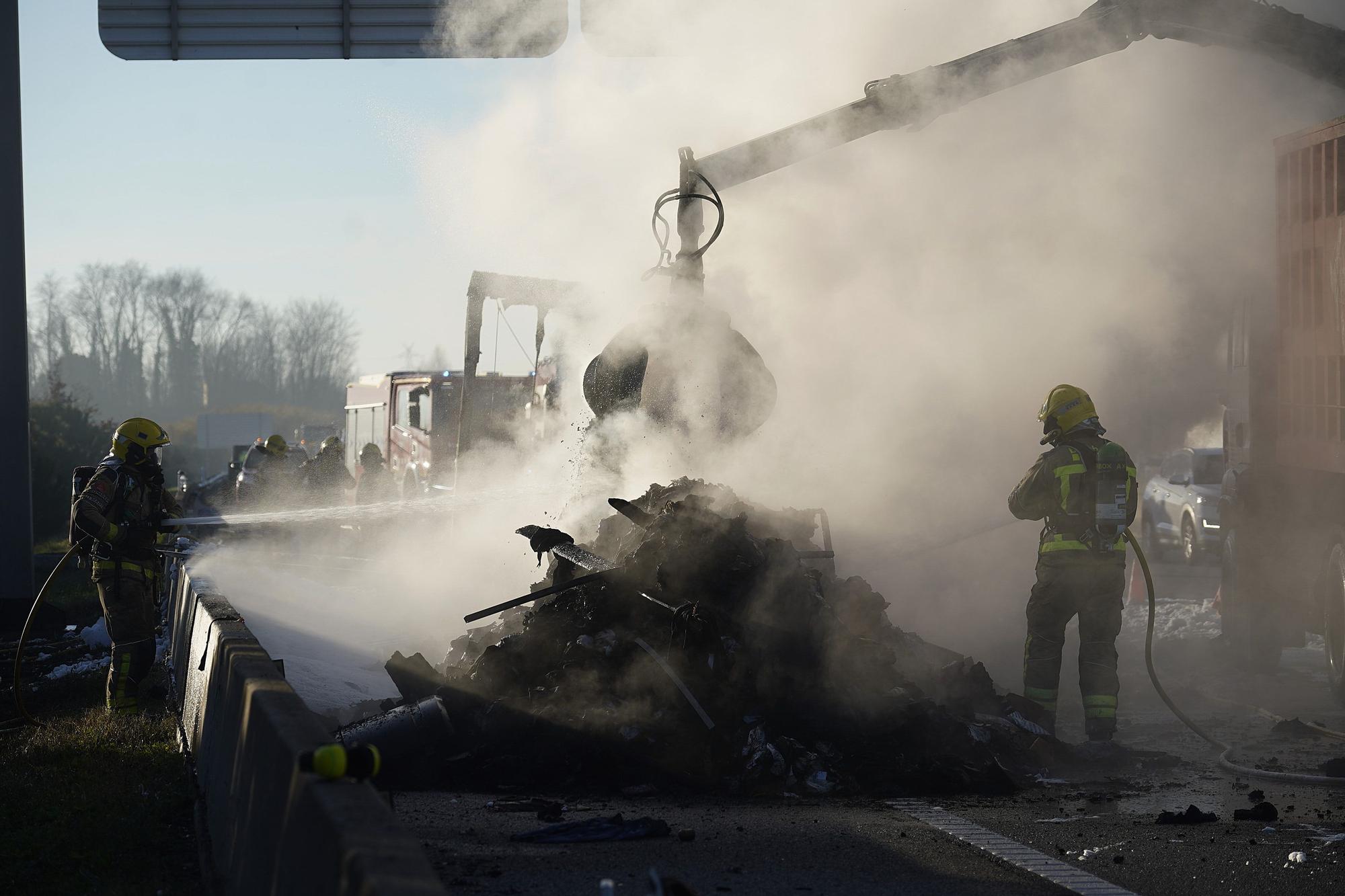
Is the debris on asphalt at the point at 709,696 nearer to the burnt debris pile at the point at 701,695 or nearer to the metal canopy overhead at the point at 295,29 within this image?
the burnt debris pile at the point at 701,695

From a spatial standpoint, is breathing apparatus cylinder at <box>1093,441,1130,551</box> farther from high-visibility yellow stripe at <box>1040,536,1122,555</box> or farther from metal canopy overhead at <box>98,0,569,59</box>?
metal canopy overhead at <box>98,0,569,59</box>

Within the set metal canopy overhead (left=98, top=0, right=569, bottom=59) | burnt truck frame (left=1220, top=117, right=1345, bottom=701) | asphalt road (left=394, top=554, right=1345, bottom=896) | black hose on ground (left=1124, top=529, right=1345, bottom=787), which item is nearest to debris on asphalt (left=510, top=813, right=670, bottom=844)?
asphalt road (left=394, top=554, right=1345, bottom=896)

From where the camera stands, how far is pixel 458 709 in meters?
6.27

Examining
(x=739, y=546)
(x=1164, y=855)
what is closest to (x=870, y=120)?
(x=739, y=546)

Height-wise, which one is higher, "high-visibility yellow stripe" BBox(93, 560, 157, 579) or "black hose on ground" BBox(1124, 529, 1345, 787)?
"high-visibility yellow stripe" BBox(93, 560, 157, 579)

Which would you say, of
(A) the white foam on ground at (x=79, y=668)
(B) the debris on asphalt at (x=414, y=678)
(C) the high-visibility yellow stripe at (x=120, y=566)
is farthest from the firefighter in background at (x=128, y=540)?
(B) the debris on asphalt at (x=414, y=678)

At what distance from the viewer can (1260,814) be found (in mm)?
5117

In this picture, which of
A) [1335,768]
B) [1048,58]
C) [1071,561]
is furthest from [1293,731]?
[1048,58]

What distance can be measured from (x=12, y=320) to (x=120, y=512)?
544 centimetres

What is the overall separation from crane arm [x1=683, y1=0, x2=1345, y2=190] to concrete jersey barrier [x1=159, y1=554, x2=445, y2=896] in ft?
16.6

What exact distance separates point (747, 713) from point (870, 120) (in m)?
4.77

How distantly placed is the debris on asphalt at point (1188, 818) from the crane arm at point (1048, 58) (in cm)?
536

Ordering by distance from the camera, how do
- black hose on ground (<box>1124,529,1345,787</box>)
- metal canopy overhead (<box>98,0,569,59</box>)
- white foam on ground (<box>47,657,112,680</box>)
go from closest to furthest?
black hose on ground (<box>1124,529,1345,787</box>) → white foam on ground (<box>47,657,112,680</box>) → metal canopy overhead (<box>98,0,569,59</box>)

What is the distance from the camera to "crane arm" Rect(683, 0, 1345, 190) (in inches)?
352
